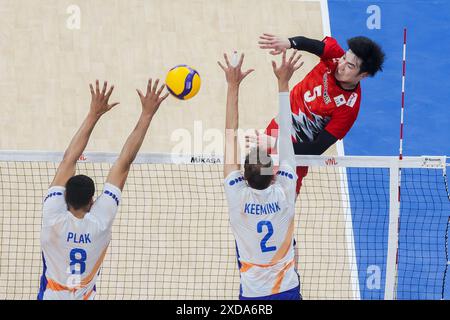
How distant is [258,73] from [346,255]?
15.6 feet

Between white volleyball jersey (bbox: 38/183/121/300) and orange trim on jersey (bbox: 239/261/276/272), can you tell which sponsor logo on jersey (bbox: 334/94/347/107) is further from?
white volleyball jersey (bbox: 38/183/121/300)

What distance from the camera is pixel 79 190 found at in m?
9.02

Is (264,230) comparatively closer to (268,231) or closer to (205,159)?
(268,231)

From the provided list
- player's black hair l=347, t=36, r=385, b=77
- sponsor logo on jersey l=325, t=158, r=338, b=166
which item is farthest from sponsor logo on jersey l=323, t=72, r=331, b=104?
sponsor logo on jersey l=325, t=158, r=338, b=166

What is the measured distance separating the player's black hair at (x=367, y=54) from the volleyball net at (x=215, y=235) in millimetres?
2878

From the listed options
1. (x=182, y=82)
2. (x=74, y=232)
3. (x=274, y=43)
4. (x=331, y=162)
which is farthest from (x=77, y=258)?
(x=331, y=162)

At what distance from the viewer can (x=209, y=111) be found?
58.1 ft

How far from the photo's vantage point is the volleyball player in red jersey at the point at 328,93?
36.7 feet

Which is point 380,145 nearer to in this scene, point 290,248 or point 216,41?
point 216,41

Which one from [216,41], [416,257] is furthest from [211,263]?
[216,41]

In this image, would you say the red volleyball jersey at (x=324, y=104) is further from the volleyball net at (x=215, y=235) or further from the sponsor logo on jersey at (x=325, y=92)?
the volleyball net at (x=215, y=235)

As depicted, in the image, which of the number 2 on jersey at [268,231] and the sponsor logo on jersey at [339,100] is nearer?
the number 2 on jersey at [268,231]

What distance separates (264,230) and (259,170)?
1.82 feet

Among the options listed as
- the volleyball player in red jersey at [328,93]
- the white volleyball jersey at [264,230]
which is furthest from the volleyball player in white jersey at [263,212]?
the volleyball player in red jersey at [328,93]
